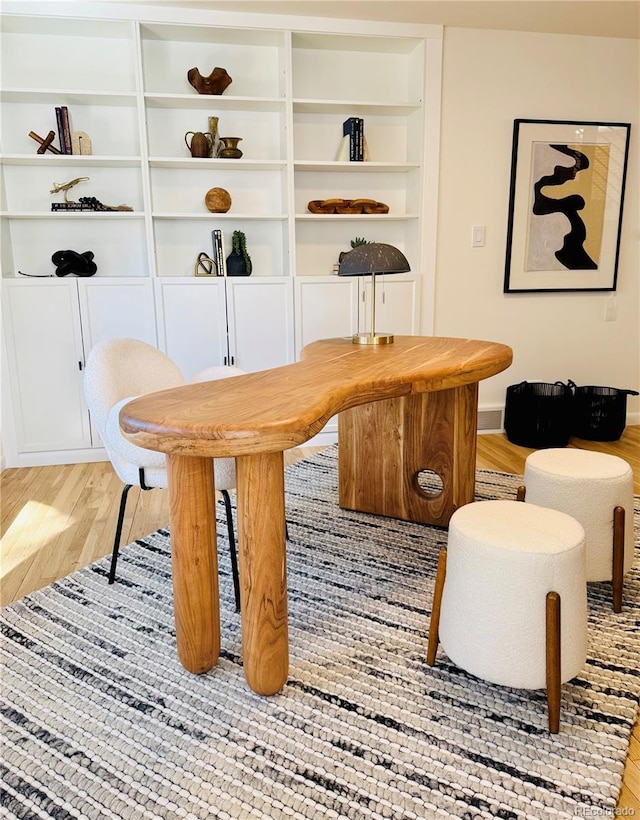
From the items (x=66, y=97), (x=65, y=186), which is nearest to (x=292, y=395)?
(x=65, y=186)

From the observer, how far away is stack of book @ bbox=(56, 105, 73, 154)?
320 cm

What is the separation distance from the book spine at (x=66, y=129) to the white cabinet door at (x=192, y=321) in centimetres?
84

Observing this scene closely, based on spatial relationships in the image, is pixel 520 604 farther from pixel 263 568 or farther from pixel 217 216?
pixel 217 216

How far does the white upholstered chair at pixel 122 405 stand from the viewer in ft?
Result: 6.16

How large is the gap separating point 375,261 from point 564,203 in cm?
215

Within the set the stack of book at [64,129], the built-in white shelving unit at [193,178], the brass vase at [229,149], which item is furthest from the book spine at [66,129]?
the brass vase at [229,149]

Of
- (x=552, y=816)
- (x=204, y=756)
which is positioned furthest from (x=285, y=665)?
(x=552, y=816)

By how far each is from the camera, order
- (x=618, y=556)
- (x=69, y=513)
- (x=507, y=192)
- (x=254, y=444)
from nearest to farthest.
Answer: (x=254, y=444) < (x=618, y=556) < (x=69, y=513) < (x=507, y=192)

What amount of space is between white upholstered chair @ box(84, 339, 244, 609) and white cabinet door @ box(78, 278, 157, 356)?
122cm

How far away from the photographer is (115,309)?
3.33 meters

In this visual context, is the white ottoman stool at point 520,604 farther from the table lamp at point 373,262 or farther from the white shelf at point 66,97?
the white shelf at point 66,97

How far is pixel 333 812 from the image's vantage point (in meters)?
1.21

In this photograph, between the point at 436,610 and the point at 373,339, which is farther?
the point at 373,339

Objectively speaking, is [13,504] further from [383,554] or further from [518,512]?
[518,512]
